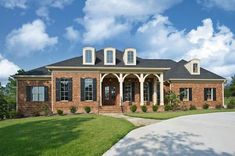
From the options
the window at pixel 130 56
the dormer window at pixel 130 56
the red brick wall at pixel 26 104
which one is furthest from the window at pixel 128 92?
the red brick wall at pixel 26 104

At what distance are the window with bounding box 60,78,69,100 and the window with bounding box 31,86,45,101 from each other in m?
2.49

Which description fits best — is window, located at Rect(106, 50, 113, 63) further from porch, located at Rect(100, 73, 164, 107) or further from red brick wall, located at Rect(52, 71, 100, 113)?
red brick wall, located at Rect(52, 71, 100, 113)

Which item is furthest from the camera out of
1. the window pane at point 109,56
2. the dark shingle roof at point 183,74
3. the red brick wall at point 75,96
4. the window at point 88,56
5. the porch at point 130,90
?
the dark shingle roof at point 183,74

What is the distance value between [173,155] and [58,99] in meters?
19.2

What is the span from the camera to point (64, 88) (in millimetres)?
25906

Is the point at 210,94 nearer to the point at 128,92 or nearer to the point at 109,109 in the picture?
the point at 128,92

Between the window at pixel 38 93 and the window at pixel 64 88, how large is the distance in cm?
249

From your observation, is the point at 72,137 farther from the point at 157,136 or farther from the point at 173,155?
the point at 173,155

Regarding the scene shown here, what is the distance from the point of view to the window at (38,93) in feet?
89.2

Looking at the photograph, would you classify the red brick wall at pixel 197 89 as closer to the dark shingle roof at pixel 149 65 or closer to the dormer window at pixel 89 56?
the dark shingle roof at pixel 149 65

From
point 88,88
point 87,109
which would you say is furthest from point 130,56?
point 87,109

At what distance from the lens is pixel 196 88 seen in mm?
29922

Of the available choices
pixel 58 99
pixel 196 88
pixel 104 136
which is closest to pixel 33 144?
pixel 104 136

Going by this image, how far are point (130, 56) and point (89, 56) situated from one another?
12.4 ft
